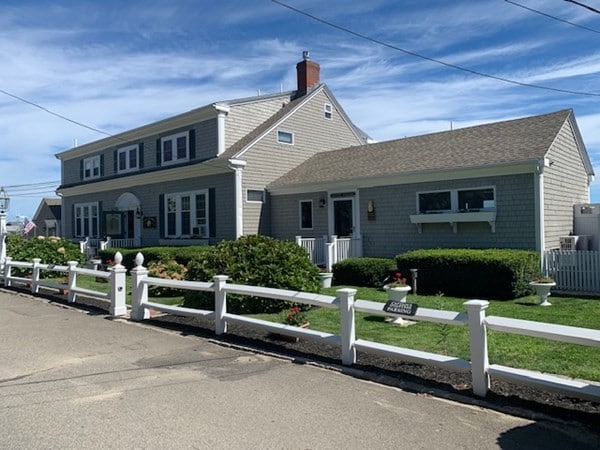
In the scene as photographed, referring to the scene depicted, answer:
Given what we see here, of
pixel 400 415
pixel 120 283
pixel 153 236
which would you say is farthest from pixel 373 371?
pixel 153 236

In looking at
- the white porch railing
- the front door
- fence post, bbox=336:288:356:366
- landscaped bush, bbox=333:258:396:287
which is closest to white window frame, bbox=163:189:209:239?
the white porch railing

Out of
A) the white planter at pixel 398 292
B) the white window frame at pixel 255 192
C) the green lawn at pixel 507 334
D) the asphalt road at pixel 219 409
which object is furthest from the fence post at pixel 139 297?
the white window frame at pixel 255 192

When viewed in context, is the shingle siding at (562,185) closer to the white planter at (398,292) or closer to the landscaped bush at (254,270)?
the white planter at (398,292)

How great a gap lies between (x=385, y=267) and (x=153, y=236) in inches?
512

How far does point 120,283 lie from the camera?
10.6m

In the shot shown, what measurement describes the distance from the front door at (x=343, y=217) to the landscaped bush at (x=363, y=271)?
2935 millimetres

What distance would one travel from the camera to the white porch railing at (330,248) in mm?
15672

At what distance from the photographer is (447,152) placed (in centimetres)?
1638

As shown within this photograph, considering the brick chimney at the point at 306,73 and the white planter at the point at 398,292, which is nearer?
the white planter at the point at 398,292

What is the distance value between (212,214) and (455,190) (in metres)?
9.86

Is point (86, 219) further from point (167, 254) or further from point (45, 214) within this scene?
point (45, 214)

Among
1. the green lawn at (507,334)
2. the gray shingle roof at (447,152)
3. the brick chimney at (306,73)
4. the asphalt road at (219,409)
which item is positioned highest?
the brick chimney at (306,73)

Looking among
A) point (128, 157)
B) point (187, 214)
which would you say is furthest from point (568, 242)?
point (128, 157)

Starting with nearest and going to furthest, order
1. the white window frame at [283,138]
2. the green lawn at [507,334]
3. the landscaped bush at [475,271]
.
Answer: the green lawn at [507,334] < the landscaped bush at [475,271] < the white window frame at [283,138]
